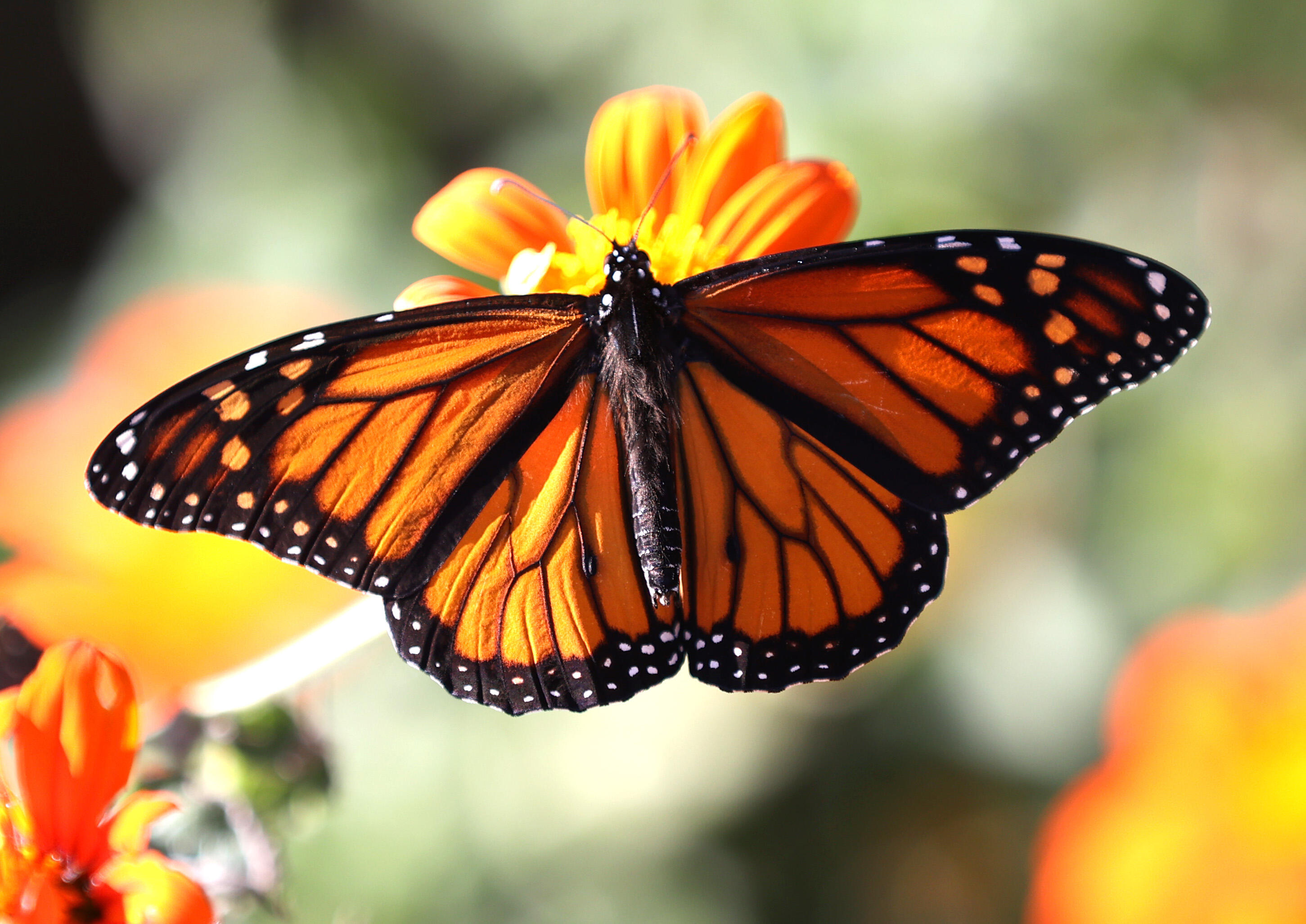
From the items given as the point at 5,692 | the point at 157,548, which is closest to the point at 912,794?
the point at 157,548

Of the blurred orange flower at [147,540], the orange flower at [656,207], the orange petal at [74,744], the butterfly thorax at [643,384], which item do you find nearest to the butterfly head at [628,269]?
the butterfly thorax at [643,384]

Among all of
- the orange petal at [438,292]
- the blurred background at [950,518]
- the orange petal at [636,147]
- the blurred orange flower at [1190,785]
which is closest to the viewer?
the orange petal at [438,292]

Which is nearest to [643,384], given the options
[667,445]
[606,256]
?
[667,445]

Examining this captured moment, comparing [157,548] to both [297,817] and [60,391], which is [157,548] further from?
[297,817]

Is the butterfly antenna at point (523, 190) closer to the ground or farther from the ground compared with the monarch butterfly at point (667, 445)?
farther from the ground

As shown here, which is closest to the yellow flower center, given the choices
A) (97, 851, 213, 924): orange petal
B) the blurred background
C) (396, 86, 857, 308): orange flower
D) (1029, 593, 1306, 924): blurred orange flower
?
(396, 86, 857, 308): orange flower

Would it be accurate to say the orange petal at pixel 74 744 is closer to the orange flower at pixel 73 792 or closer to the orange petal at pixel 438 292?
the orange flower at pixel 73 792
